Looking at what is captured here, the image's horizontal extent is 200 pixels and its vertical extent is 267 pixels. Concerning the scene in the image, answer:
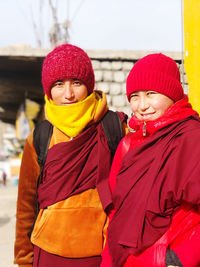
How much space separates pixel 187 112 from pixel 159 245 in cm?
55

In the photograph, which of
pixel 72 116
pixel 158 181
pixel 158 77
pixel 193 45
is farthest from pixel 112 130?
pixel 193 45

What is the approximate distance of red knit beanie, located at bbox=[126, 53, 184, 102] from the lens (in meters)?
1.34

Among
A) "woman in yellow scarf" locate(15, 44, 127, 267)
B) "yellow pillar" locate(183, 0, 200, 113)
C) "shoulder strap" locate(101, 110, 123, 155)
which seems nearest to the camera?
"woman in yellow scarf" locate(15, 44, 127, 267)

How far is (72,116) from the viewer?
5.54 ft

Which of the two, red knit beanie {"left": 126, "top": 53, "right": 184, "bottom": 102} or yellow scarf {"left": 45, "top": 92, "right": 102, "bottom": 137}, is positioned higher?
red knit beanie {"left": 126, "top": 53, "right": 184, "bottom": 102}

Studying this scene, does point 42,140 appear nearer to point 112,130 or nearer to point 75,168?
point 75,168

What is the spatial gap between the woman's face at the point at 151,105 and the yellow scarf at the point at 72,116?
38cm

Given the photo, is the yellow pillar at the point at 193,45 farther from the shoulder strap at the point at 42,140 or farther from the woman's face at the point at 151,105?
the shoulder strap at the point at 42,140

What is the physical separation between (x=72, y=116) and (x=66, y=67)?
27 centimetres

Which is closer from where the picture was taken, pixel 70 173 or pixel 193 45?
pixel 70 173

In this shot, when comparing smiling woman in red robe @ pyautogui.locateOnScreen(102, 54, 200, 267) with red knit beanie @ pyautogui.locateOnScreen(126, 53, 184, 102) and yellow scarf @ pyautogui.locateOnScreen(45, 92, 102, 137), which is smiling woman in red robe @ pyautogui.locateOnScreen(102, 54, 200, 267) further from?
yellow scarf @ pyautogui.locateOnScreen(45, 92, 102, 137)

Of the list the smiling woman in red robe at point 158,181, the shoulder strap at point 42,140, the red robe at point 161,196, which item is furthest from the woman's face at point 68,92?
the red robe at point 161,196

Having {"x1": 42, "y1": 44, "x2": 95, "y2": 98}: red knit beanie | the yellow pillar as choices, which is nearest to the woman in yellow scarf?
{"x1": 42, "y1": 44, "x2": 95, "y2": 98}: red knit beanie

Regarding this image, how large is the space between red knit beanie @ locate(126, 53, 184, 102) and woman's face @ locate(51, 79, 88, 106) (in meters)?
0.41
